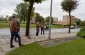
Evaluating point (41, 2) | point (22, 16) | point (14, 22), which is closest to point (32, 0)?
point (41, 2)

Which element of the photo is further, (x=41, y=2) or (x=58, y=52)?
(x=41, y=2)

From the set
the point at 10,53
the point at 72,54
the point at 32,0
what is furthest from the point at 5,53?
the point at 32,0

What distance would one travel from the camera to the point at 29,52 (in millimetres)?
11562

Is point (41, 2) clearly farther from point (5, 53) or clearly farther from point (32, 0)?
point (5, 53)

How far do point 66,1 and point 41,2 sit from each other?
30.9 ft

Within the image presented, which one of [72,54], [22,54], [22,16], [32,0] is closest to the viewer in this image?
[72,54]

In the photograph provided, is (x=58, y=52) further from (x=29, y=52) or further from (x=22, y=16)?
(x=22, y=16)

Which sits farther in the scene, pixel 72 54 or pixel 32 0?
pixel 32 0

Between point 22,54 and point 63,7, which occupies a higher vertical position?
point 63,7

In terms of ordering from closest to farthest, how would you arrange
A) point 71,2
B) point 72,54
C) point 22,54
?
point 72,54
point 22,54
point 71,2

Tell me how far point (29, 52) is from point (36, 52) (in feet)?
1.27

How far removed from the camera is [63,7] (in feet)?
100

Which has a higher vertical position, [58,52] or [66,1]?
[66,1]

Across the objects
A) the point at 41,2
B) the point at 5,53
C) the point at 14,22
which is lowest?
the point at 5,53
